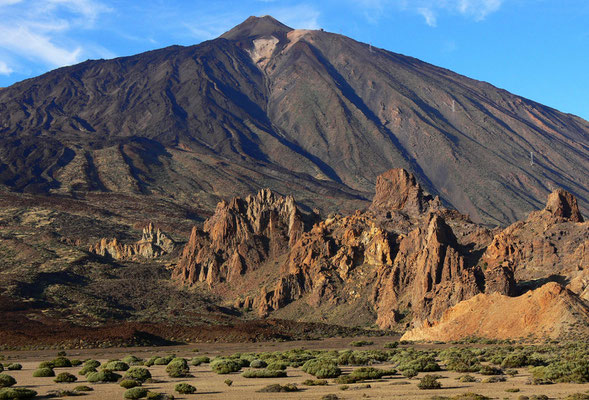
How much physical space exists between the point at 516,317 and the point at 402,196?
2231 inches

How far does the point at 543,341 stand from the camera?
59.2 m

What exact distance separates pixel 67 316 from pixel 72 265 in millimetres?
37595

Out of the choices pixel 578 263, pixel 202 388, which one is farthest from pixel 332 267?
pixel 202 388

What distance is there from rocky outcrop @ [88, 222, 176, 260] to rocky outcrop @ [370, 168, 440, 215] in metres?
61.9

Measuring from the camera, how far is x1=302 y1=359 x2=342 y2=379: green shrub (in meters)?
39.8

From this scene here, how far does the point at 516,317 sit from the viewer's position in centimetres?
6531

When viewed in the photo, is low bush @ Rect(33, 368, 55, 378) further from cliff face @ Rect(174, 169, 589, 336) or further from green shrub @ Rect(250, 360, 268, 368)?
cliff face @ Rect(174, 169, 589, 336)

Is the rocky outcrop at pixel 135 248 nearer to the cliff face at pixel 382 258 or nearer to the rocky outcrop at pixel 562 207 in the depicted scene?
the cliff face at pixel 382 258

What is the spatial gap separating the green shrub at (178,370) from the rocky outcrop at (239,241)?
7215cm

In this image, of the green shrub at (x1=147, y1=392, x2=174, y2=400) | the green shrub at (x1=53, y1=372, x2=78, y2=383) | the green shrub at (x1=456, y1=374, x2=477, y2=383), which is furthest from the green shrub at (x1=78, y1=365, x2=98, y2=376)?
the green shrub at (x1=456, y1=374, x2=477, y2=383)

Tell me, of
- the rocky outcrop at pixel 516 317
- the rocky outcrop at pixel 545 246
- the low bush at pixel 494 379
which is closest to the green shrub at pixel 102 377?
the low bush at pixel 494 379

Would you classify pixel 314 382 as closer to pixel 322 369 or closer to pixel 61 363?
pixel 322 369

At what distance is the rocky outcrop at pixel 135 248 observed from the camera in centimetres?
16150

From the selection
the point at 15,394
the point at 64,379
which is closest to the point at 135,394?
the point at 15,394
